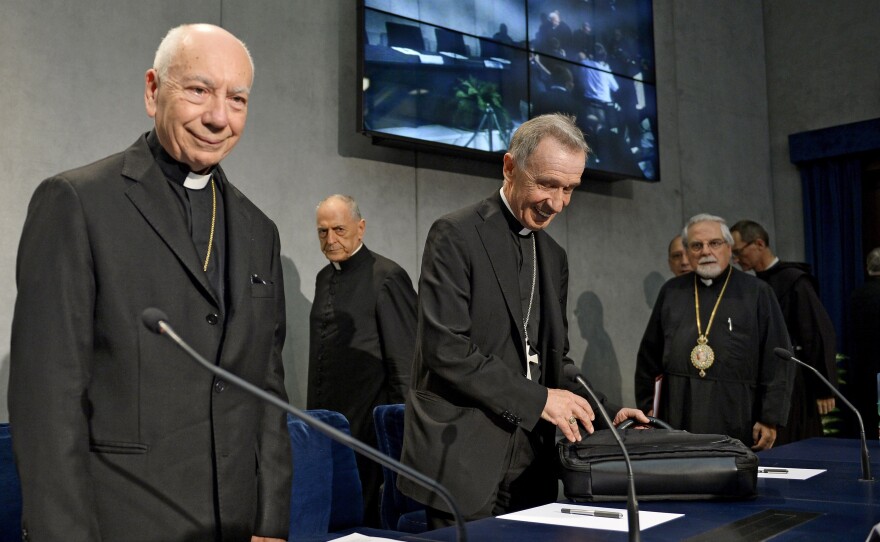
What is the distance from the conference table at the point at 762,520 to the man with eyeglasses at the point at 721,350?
172 cm

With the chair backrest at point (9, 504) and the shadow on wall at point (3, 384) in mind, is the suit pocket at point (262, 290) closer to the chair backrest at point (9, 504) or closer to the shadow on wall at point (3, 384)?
the chair backrest at point (9, 504)

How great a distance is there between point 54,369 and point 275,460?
0.46 metres

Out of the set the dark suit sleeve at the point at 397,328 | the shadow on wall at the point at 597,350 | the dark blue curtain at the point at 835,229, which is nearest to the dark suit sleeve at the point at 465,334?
the dark suit sleeve at the point at 397,328

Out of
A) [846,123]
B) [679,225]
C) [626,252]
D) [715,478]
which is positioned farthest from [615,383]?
[715,478]

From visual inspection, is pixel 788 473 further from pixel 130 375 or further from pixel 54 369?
pixel 54 369

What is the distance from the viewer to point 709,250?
176 inches

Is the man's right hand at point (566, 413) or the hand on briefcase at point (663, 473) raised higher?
the man's right hand at point (566, 413)

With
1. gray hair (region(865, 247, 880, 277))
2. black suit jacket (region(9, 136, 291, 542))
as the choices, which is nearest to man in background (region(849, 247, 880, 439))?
gray hair (region(865, 247, 880, 277))

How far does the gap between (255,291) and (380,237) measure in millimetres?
3651

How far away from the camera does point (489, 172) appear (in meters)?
5.97

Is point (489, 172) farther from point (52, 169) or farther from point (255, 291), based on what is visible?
point (255, 291)

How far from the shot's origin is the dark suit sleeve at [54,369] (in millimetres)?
1370

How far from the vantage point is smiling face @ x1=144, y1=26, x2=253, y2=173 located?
61.5 inches

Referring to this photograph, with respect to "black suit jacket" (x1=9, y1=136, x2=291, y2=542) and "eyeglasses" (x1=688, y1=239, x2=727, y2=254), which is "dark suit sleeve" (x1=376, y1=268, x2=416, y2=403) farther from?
"black suit jacket" (x1=9, y1=136, x2=291, y2=542)
